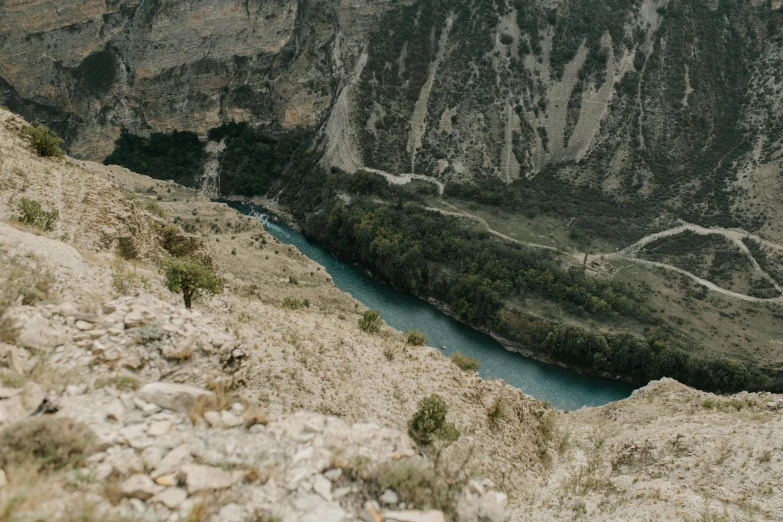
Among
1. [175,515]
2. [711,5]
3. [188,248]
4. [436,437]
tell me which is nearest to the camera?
[175,515]

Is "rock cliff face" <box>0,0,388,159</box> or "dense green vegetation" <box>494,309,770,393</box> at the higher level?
"rock cliff face" <box>0,0,388,159</box>

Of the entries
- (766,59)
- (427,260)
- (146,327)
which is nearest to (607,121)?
(766,59)

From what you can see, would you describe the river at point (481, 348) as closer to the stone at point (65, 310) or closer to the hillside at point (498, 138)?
the hillside at point (498, 138)

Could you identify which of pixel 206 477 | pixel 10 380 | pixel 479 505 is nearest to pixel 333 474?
pixel 206 477

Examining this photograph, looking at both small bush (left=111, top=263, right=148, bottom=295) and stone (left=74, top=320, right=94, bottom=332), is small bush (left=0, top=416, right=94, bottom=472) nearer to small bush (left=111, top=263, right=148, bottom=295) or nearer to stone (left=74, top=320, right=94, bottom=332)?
stone (left=74, top=320, right=94, bottom=332)

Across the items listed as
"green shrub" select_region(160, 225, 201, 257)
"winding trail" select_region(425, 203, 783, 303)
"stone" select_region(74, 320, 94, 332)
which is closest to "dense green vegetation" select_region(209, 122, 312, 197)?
"winding trail" select_region(425, 203, 783, 303)

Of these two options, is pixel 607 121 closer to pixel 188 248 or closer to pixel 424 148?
pixel 424 148
